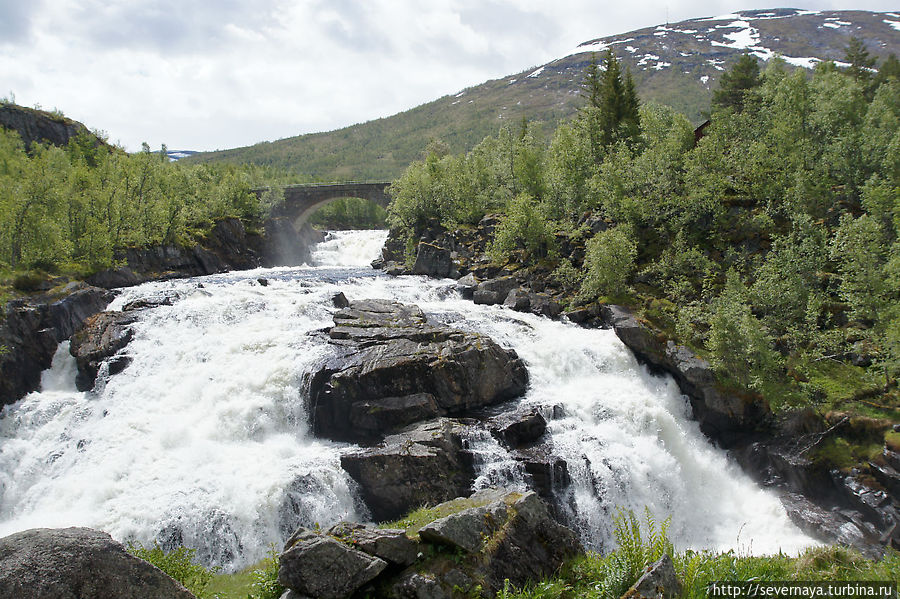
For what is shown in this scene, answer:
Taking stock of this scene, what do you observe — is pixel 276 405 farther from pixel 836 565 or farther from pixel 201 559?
pixel 836 565

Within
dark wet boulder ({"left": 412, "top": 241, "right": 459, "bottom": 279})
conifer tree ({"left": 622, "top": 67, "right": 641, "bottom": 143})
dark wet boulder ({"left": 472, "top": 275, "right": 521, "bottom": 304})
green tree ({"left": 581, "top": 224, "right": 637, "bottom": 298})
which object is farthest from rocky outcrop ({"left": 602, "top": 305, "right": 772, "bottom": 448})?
conifer tree ({"left": 622, "top": 67, "right": 641, "bottom": 143})

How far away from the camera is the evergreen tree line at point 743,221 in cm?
2472

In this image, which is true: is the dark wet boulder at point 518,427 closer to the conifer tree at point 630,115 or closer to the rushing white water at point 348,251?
the conifer tree at point 630,115

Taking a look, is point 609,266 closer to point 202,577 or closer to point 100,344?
point 202,577

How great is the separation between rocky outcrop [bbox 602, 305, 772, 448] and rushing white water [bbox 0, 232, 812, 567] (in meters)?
0.75

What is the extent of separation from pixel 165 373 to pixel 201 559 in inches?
454

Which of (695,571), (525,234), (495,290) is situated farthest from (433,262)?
(695,571)

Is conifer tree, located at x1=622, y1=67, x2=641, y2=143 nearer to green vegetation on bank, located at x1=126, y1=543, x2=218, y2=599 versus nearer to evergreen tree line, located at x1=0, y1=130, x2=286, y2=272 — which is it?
evergreen tree line, located at x1=0, y1=130, x2=286, y2=272

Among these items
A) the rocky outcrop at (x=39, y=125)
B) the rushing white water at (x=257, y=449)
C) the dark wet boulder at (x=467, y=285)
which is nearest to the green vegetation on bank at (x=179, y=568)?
the rushing white water at (x=257, y=449)

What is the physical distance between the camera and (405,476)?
18703 millimetres

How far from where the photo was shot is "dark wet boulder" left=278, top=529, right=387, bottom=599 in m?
8.54

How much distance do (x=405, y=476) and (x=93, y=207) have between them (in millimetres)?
37361

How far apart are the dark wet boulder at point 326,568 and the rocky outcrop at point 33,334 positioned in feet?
76.7

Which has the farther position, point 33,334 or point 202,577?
point 33,334
